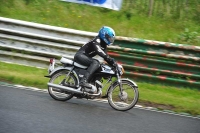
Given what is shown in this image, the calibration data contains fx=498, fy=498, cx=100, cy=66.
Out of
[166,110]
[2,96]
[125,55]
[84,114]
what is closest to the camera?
[84,114]

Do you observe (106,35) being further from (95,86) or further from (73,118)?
(73,118)

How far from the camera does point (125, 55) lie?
42.9 ft

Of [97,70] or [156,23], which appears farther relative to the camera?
[156,23]

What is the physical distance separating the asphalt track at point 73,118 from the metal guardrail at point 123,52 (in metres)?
2.41

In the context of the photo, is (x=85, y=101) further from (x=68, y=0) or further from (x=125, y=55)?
(x=68, y=0)

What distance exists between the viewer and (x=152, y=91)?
1248 cm

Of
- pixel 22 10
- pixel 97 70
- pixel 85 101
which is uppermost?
pixel 22 10

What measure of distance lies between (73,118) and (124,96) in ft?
6.27

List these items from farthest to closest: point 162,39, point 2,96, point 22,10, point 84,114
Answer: point 22,10
point 162,39
point 2,96
point 84,114

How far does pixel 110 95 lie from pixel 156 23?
5954mm

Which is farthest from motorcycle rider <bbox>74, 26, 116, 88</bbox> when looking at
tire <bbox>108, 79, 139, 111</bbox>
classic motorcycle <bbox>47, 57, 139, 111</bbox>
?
tire <bbox>108, 79, 139, 111</bbox>

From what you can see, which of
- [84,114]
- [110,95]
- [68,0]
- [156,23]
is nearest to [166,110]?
[110,95]

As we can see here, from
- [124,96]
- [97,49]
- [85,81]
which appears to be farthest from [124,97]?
[97,49]

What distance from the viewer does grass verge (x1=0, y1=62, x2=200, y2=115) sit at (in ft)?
36.9
